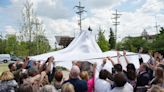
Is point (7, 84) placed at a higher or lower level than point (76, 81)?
lower

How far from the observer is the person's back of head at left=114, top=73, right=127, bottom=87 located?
22.0 ft

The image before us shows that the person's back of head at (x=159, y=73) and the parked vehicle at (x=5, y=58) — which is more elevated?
the person's back of head at (x=159, y=73)

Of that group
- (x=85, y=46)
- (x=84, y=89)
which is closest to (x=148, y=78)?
(x=84, y=89)

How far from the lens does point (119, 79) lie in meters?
6.71

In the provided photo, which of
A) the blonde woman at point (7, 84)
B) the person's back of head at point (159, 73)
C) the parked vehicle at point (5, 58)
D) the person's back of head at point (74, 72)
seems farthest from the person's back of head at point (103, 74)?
the parked vehicle at point (5, 58)

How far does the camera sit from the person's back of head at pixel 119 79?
264 inches

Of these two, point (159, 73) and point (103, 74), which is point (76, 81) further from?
point (159, 73)

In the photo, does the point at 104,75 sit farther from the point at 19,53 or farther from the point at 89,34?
the point at 19,53

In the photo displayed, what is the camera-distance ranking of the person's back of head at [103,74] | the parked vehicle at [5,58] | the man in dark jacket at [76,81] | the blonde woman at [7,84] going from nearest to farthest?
1. the man in dark jacket at [76,81]
2. the person's back of head at [103,74]
3. the blonde woman at [7,84]
4. the parked vehicle at [5,58]

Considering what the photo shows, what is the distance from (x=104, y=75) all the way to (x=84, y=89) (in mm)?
543

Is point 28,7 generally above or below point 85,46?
above

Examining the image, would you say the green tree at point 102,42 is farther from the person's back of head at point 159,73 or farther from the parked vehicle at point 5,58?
the person's back of head at point 159,73

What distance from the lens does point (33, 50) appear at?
45750 millimetres

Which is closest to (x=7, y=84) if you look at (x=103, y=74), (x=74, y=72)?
(x=74, y=72)
